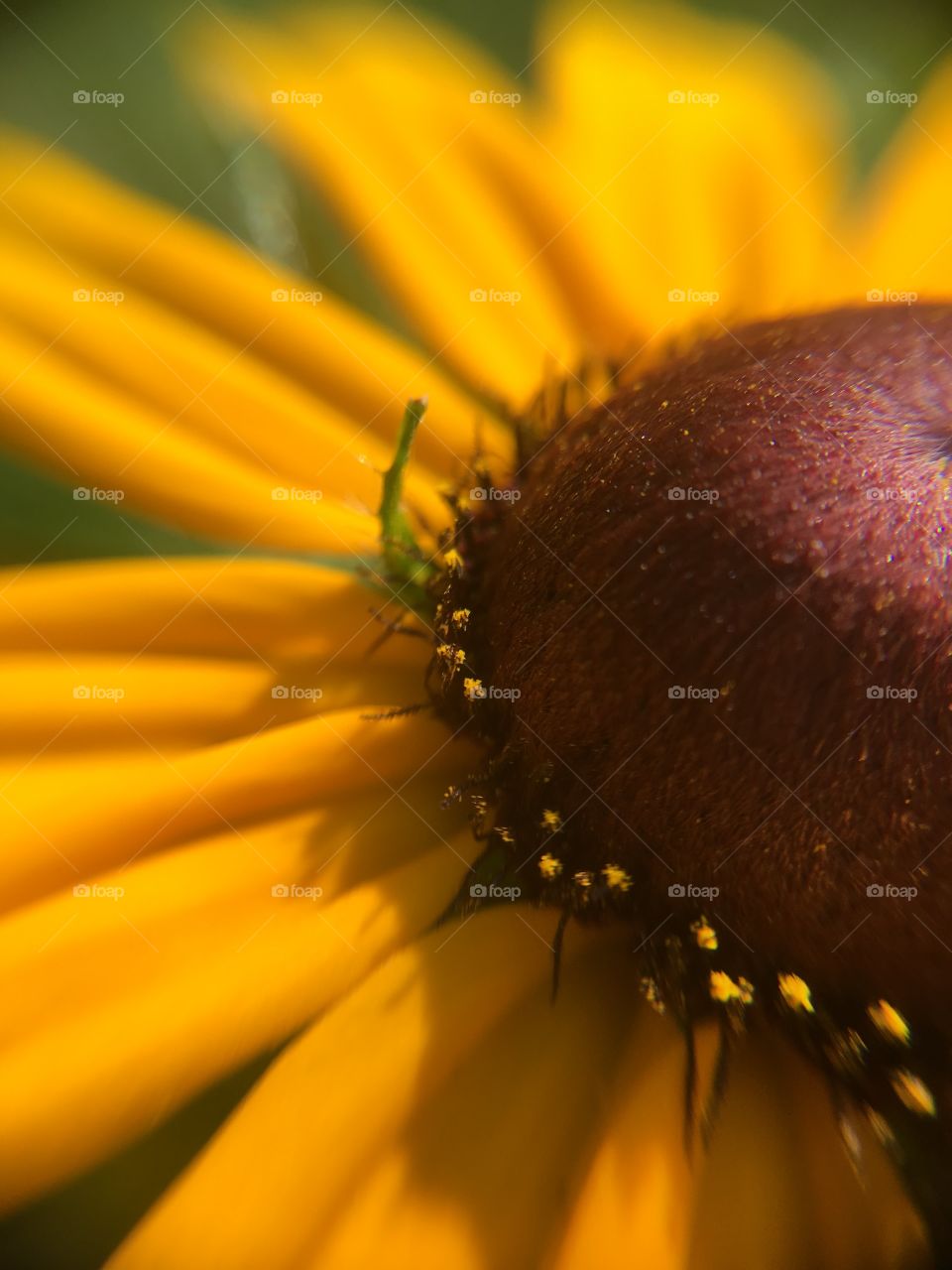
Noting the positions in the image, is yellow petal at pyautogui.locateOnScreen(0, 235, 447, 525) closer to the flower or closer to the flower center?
the flower

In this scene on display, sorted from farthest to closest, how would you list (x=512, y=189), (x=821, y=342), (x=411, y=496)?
(x=512, y=189)
(x=411, y=496)
(x=821, y=342)

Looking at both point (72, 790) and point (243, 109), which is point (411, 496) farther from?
point (243, 109)

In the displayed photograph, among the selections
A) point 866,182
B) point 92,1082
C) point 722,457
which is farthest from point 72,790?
point 866,182

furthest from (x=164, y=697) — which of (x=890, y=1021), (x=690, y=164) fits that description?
(x=690, y=164)

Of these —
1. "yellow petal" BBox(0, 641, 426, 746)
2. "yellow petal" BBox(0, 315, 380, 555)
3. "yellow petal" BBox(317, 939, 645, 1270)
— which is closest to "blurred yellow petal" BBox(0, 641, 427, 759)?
"yellow petal" BBox(0, 641, 426, 746)

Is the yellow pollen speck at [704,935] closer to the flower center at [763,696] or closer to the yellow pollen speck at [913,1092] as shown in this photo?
the flower center at [763,696]

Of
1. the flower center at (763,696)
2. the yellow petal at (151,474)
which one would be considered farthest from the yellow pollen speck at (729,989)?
the yellow petal at (151,474)

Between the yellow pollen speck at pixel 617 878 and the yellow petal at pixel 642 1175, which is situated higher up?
the yellow pollen speck at pixel 617 878

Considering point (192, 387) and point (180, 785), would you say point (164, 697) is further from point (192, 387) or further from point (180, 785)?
point (192, 387)
